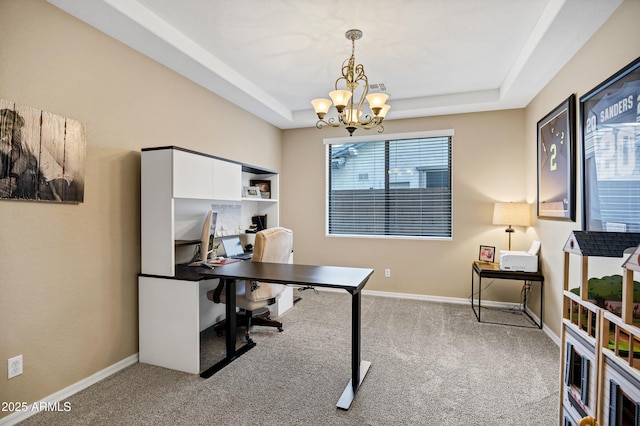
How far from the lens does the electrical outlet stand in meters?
1.91

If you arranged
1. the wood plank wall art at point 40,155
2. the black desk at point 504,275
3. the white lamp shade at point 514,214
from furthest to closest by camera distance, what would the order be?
1. the white lamp shade at point 514,214
2. the black desk at point 504,275
3. the wood plank wall art at point 40,155

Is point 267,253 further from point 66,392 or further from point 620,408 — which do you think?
point 620,408

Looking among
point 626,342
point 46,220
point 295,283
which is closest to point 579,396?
point 626,342

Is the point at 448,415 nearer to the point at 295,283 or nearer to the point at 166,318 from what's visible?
the point at 295,283

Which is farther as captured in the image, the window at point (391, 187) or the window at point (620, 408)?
the window at point (391, 187)

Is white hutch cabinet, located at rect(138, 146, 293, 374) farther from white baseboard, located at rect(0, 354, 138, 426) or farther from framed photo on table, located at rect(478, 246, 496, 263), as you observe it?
framed photo on table, located at rect(478, 246, 496, 263)

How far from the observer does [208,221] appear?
9.52 ft

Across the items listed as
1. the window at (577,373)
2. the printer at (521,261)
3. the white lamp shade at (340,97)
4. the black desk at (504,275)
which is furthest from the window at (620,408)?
the printer at (521,261)

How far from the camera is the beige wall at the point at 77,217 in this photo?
195 cm

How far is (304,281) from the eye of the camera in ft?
7.19

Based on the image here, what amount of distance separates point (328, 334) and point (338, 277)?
1.23 meters

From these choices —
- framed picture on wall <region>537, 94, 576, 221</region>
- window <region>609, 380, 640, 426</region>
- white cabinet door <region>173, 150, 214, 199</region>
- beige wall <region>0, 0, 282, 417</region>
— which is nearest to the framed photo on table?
framed picture on wall <region>537, 94, 576, 221</region>

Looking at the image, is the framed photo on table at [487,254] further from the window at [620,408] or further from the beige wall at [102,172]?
the window at [620,408]

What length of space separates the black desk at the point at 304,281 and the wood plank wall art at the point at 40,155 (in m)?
1.11
